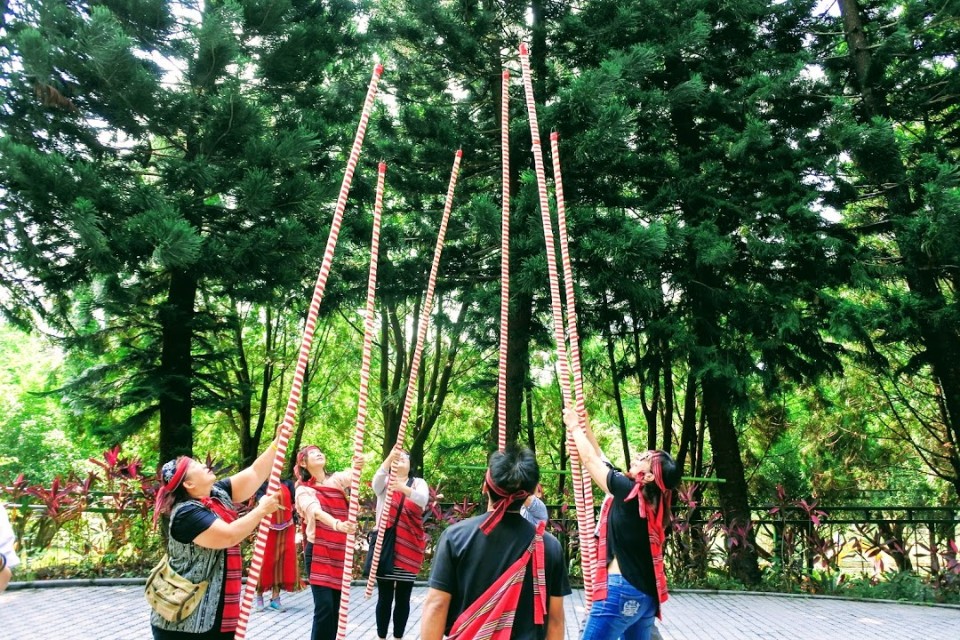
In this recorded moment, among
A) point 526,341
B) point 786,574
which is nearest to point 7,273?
point 526,341

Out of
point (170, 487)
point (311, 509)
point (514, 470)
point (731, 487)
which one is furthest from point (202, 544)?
point (731, 487)

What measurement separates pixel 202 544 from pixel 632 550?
2.18 metres

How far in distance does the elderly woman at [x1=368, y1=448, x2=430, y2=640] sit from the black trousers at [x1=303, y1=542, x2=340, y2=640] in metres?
0.72

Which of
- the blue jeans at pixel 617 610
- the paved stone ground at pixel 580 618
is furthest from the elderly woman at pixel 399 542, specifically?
the blue jeans at pixel 617 610

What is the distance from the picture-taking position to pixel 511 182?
11.9 meters

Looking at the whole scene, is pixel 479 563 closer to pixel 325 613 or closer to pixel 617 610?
pixel 617 610

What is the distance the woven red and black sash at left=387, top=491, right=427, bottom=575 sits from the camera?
A: 5664 mm

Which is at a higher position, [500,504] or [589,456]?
[589,456]

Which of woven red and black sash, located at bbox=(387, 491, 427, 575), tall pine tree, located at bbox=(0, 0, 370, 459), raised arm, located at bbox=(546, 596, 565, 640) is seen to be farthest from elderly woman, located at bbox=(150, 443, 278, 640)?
tall pine tree, located at bbox=(0, 0, 370, 459)

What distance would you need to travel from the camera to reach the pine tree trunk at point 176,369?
35.2ft

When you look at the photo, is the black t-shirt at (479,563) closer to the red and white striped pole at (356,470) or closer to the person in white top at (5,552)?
the red and white striped pole at (356,470)

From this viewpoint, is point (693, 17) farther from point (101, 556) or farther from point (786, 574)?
point (101, 556)

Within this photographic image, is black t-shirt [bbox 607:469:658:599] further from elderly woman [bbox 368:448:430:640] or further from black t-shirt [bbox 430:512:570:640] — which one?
elderly woman [bbox 368:448:430:640]

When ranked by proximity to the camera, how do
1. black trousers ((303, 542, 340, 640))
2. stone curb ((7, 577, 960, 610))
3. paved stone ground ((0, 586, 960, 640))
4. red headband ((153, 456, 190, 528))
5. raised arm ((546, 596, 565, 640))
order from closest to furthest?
1. raised arm ((546, 596, 565, 640))
2. red headband ((153, 456, 190, 528))
3. black trousers ((303, 542, 340, 640))
4. paved stone ground ((0, 586, 960, 640))
5. stone curb ((7, 577, 960, 610))
